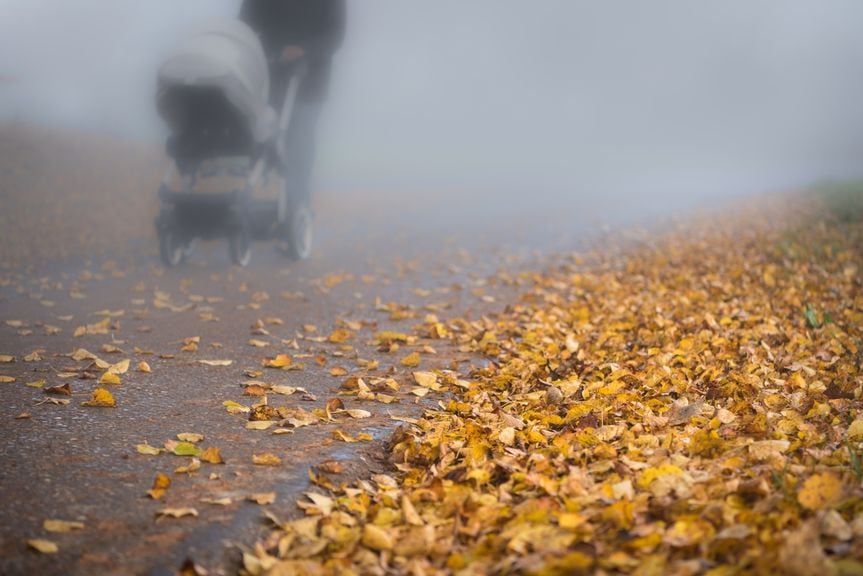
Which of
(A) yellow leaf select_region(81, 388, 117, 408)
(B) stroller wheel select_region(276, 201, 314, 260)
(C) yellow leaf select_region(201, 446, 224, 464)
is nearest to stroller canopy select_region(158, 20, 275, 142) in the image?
(B) stroller wheel select_region(276, 201, 314, 260)

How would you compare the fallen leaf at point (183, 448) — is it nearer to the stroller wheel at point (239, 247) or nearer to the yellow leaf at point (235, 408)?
the yellow leaf at point (235, 408)

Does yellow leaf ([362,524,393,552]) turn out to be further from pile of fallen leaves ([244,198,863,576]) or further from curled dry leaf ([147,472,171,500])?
curled dry leaf ([147,472,171,500])

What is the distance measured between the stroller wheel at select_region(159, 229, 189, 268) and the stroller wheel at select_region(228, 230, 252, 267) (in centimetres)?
62

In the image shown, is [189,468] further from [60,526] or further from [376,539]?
[376,539]

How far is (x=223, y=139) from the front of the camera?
24.0 ft

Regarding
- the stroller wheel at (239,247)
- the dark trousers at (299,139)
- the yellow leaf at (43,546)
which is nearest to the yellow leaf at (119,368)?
the yellow leaf at (43,546)

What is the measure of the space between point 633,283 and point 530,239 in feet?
19.3

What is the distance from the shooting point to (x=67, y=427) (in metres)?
2.74

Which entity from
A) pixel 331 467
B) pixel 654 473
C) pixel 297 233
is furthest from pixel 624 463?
pixel 297 233

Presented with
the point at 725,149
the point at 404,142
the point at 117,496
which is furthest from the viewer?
the point at 725,149

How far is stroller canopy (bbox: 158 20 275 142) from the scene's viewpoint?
650cm

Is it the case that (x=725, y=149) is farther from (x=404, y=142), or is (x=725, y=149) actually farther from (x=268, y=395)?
(x=268, y=395)

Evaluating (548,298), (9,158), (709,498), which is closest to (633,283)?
(548,298)

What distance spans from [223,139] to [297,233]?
1.65 metres
